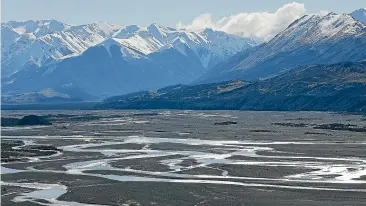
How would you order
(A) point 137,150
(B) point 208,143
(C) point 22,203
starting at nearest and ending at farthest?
(C) point 22,203, (A) point 137,150, (B) point 208,143

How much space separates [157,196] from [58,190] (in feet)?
37.4

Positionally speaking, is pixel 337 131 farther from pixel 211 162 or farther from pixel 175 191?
pixel 175 191

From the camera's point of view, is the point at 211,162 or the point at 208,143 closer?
the point at 211,162

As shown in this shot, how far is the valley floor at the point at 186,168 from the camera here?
74.6 metres

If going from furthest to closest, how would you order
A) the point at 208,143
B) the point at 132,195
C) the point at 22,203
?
the point at 208,143
the point at 132,195
the point at 22,203

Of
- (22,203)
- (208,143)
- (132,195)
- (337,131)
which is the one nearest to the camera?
(22,203)

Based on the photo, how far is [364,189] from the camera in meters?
77.8

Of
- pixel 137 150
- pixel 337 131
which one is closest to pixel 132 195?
pixel 137 150

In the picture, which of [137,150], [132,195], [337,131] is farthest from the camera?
[337,131]

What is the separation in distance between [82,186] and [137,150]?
42282 millimetres

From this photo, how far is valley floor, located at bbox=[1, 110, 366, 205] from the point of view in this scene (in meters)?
74.6

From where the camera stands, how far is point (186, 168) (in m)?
97.8

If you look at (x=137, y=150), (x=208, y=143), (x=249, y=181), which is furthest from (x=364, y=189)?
(x=208, y=143)

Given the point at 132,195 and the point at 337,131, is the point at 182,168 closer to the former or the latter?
the point at 132,195
